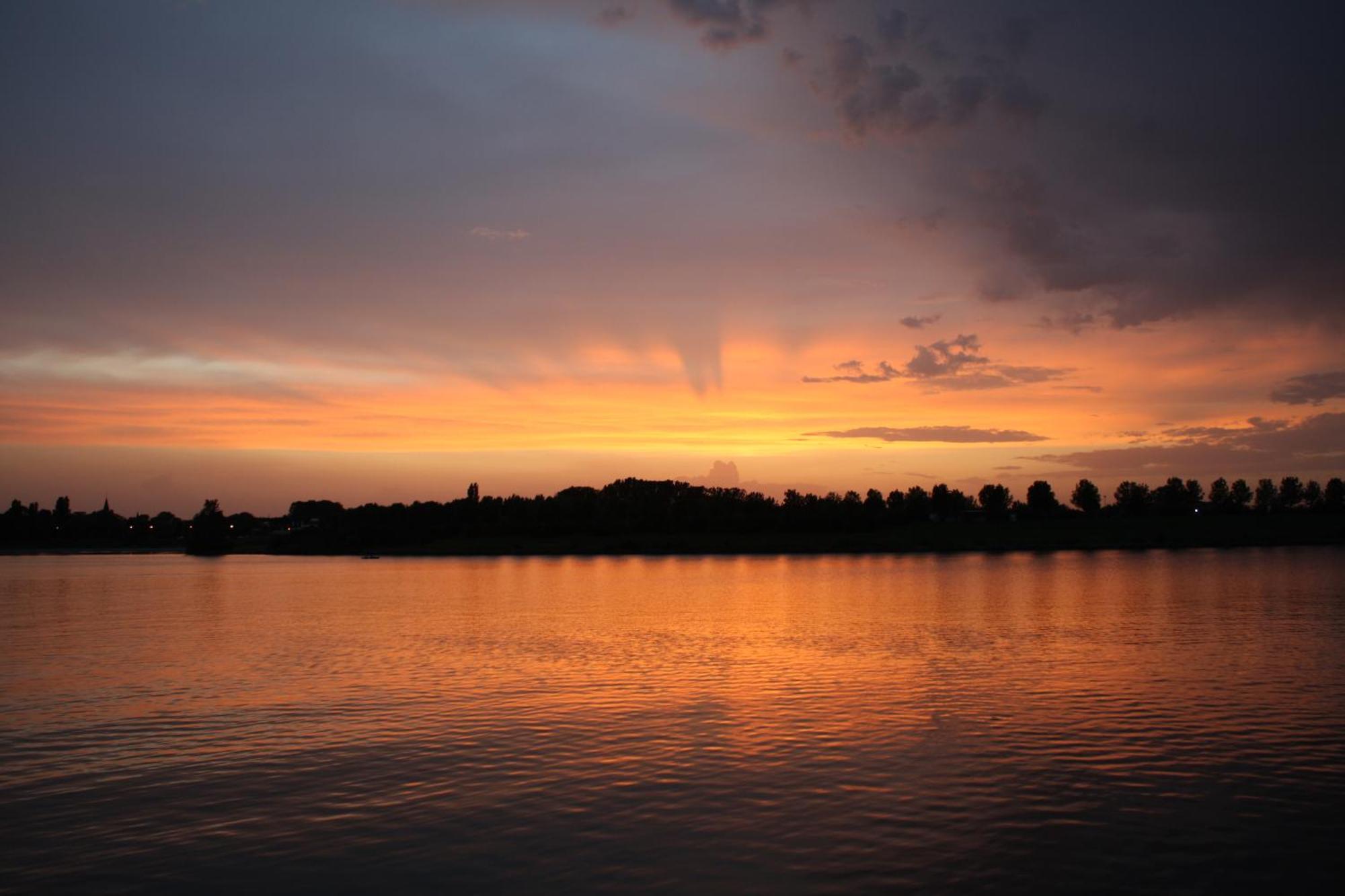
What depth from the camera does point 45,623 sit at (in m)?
60.6

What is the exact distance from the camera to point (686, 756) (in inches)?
880

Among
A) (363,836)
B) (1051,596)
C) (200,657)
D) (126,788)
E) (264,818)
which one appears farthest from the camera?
(1051,596)

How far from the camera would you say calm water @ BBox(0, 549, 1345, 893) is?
15.5 meters

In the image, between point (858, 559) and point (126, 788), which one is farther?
point (858, 559)

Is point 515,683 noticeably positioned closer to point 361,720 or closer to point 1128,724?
point 361,720

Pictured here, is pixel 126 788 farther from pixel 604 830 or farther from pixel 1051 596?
pixel 1051 596

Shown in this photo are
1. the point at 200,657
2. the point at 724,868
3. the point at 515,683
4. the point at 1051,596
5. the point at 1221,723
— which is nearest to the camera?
the point at 724,868

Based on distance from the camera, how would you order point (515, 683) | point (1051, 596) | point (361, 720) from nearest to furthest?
point (361, 720) → point (515, 683) → point (1051, 596)

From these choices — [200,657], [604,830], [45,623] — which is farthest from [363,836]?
[45,623]

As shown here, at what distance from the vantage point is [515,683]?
3419 centimetres

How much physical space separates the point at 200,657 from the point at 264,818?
28.3m

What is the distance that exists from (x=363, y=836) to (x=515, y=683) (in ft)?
56.5

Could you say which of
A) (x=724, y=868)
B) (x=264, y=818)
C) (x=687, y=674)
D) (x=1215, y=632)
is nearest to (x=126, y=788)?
(x=264, y=818)

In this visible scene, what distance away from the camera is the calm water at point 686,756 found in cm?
1548
